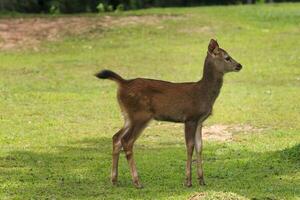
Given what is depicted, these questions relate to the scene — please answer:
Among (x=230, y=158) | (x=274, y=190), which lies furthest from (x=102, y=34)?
(x=274, y=190)

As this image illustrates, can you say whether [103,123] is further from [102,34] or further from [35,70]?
[102,34]

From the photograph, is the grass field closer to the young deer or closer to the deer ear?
the young deer

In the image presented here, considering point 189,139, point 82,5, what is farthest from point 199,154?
point 82,5

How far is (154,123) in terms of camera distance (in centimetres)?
1588

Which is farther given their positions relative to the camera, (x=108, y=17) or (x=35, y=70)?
(x=108, y=17)

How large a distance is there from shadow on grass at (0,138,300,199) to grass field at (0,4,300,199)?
0.05 ft

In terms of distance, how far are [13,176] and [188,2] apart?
3223 centimetres

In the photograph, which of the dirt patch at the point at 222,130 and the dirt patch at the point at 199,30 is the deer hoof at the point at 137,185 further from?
the dirt patch at the point at 199,30

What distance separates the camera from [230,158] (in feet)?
40.3

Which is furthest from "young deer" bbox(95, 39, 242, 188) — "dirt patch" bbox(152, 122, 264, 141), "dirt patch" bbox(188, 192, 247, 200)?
"dirt patch" bbox(152, 122, 264, 141)

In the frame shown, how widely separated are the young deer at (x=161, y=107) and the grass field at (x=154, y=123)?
1.42ft

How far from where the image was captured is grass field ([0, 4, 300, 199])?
34.4 feet

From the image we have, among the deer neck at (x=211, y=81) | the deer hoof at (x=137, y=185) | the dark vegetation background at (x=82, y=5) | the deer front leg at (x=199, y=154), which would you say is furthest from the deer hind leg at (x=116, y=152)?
the dark vegetation background at (x=82, y=5)

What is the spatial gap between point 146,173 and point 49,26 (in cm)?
1846
